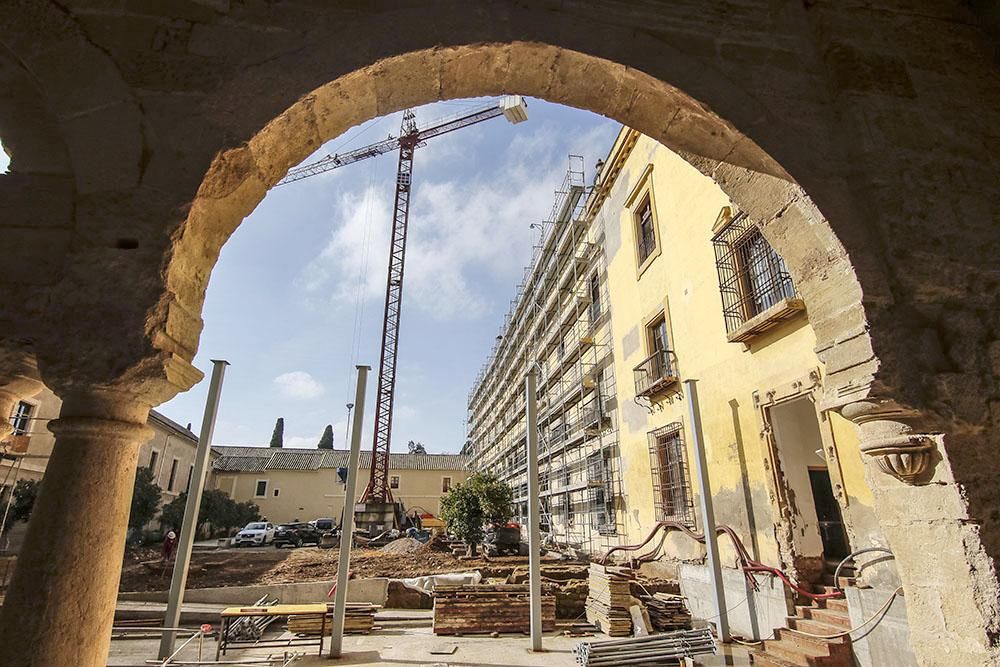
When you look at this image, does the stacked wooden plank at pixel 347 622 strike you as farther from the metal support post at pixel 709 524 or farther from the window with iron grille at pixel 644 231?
the window with iron grille at pixel 644 231

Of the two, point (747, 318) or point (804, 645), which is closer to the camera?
point (804, 645)

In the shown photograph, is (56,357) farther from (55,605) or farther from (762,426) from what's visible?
(762,426)

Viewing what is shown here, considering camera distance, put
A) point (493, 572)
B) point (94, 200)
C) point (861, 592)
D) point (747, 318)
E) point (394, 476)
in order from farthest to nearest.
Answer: point (394, 476)
point (493, 572)
point (747, 318)
point (861, 592)
point (94, 200)

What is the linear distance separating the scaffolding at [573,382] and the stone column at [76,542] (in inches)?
435

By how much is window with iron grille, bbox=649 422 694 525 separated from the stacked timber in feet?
10.8

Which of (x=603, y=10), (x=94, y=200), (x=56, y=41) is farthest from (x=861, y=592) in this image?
(x=56, y=41)

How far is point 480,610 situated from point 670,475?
14.6 feet

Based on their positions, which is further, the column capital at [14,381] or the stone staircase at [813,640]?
the stone staircase at [813,640]

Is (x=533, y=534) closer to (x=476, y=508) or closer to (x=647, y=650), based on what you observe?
(x=647, y=650)

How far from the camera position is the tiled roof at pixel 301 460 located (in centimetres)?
3641

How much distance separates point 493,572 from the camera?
1148 cm

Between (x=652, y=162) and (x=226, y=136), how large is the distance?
9755mm

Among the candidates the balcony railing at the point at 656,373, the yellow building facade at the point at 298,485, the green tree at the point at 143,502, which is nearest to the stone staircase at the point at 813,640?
the balcony railing at the point at 656,373

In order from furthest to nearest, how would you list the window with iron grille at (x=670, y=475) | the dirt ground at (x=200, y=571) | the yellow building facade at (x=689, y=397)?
the dirt ground at (x=200, y=571)
the window with iron grille at (x=670, y=475)
the yellow building facade at (x=689, y=397)
